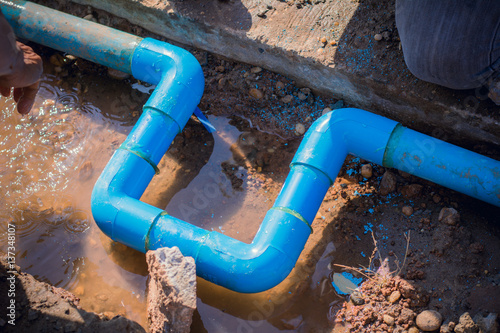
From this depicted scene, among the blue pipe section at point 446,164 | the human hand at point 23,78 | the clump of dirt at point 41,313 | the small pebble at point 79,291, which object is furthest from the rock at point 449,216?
the human hand at point 23,78

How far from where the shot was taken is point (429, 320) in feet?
8.70

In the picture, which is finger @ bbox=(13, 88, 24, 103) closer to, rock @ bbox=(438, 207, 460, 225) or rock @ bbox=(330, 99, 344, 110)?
rock @ bbox=(330, 99, 344, 110)

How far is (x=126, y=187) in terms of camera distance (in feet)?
9.85

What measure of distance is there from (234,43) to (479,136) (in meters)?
2.24

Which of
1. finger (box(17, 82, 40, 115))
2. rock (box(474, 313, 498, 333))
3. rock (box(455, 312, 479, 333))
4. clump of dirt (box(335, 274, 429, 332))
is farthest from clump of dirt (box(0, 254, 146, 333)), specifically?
rock (box(474, 313, 498, 333))

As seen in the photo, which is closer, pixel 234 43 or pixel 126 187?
pixel 126 187

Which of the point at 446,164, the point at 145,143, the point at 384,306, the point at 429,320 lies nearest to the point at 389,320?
the point at 384,306

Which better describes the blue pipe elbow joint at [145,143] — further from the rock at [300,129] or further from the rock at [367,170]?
the rock at [367,170]

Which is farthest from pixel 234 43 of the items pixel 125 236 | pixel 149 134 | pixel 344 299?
pixel 344 299

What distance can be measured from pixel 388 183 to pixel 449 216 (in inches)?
19.9

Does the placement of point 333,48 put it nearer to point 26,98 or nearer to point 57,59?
point 26,98

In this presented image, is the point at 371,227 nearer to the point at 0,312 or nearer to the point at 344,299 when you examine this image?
the point at 344,299

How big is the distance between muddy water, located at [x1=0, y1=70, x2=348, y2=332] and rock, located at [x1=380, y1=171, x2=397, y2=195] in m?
0.63

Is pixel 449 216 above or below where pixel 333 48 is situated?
below
